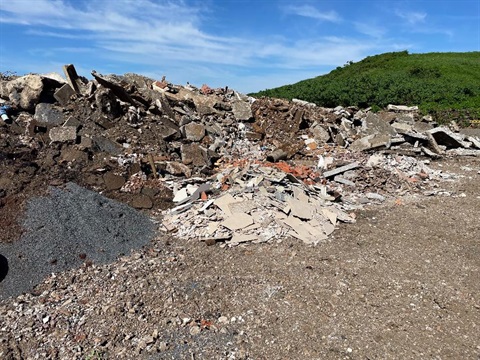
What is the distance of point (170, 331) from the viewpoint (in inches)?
184

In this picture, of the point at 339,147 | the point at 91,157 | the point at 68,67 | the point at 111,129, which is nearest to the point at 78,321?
the point at 91,157

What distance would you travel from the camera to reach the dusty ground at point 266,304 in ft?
14.5

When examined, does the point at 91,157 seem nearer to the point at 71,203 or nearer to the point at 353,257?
the point at 71,203

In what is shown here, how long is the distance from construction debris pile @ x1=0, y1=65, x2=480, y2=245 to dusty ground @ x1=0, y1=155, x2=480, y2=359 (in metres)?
0.88

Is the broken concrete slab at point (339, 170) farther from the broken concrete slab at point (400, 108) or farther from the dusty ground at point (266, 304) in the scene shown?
the broken concrete slab at point (400, 108)

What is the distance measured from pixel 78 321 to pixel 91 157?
5413 millimetres

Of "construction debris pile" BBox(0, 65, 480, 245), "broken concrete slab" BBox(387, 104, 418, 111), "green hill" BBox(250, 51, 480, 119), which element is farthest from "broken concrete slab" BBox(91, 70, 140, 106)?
"broken concrete slab" BBox(387, 104, 418, 111)

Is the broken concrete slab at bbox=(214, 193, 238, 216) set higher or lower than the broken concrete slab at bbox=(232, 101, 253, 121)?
lower

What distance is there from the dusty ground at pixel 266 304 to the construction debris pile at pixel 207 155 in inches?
34.5

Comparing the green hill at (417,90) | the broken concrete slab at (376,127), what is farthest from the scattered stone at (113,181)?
the green hill at (417,90)

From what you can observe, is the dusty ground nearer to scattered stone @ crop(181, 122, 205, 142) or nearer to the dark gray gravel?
the dark gray gravel

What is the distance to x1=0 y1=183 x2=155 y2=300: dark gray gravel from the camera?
19.2 ft

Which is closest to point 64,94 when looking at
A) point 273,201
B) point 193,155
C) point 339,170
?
point 193,155

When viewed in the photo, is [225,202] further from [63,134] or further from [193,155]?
[63,134]
